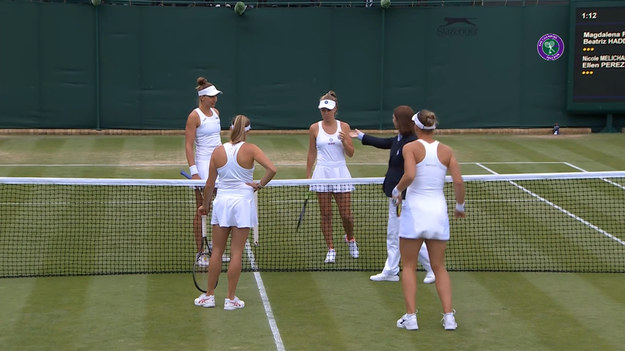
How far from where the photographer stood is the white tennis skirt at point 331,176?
38.9 ft

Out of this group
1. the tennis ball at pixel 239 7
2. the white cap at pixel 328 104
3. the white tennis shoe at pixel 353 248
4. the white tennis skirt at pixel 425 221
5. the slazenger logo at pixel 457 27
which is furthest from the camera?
the slazenger logo at pixel 457 27

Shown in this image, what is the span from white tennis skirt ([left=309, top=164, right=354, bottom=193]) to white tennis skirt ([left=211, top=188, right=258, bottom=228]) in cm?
234

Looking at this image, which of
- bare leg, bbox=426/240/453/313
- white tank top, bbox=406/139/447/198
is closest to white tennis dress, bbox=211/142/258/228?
white tank top, bbox=406/139/447/198

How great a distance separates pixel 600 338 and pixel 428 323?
4.96ft

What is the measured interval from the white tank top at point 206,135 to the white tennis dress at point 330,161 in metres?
1.18

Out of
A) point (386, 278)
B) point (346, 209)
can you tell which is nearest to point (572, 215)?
point (346, 209)

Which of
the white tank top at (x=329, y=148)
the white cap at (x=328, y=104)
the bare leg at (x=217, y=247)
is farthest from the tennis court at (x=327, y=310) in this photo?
the white cap at (x=328, y=104)

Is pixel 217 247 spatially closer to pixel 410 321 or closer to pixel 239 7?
pixel 410 321

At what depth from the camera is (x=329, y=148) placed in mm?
11914

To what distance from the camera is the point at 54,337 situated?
8.88 m

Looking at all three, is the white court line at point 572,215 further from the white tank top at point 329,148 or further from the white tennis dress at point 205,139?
the white tennis dress at point 205,139

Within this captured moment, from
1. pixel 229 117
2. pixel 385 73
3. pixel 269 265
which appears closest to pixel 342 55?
pixel 385 73

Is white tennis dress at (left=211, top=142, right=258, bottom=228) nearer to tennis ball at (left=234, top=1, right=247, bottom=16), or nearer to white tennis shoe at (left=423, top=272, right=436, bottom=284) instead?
white tennis shoe at (left=423, top=272, right=436, bottom=284)

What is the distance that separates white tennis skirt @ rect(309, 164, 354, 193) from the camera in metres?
11.9
